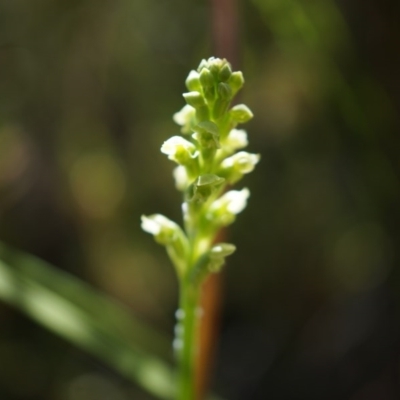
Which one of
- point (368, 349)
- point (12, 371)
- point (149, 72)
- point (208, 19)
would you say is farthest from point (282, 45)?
point (12, 371)

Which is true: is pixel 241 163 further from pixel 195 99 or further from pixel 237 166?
pixel 195 99

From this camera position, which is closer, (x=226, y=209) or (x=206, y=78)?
(x=206, y=78)

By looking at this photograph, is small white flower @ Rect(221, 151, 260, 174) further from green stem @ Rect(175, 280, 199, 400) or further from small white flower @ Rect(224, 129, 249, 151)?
green stem @ Rect(175, 280, 199, 400)

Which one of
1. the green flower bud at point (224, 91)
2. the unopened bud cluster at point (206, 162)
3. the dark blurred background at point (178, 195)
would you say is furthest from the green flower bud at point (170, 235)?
the dark blurred background at point (178, 195)

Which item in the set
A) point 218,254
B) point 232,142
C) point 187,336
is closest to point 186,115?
point 232,142

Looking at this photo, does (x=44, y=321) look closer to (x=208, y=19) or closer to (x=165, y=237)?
(x=165, y=237)

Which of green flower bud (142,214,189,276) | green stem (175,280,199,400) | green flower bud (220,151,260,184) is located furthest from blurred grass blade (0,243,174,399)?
green flower bud (220,151,260,184)
